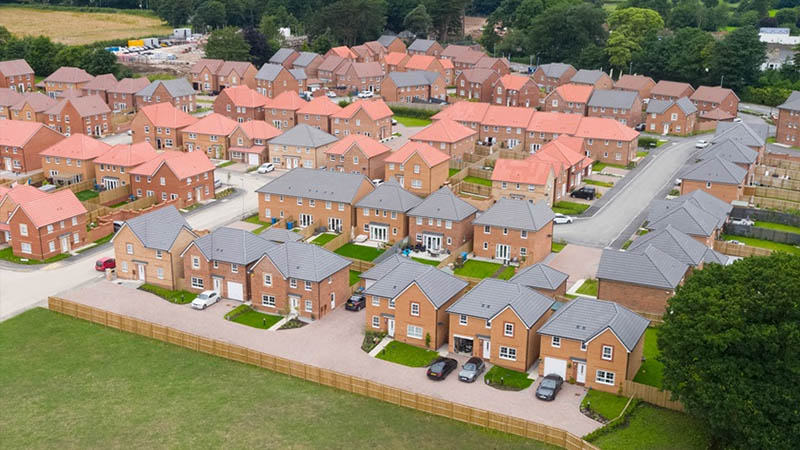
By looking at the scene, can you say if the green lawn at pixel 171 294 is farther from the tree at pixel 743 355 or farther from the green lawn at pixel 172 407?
the tree at pixel 743 355

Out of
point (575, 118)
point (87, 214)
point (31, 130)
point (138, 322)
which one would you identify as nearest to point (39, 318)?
point (138, 322)

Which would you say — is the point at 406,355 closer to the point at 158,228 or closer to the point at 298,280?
the point at 298,280

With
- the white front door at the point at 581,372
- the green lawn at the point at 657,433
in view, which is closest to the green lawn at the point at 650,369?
the green lawn at the point at 657,433

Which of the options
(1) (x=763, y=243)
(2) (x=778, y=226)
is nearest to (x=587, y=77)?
(2) (x=778, y=226)

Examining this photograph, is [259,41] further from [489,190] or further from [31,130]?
[489,190]

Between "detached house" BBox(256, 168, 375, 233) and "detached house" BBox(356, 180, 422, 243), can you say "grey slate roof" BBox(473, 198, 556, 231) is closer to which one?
"detached house" BBox(356, 180, 422, 243)

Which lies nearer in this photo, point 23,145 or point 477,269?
point 477,269

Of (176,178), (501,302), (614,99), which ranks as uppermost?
(614,99)
